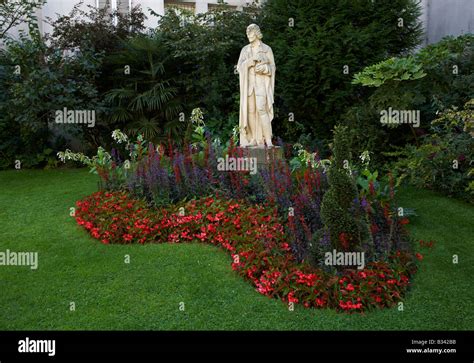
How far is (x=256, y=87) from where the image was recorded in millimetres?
8016

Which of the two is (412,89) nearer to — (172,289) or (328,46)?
(328,46)

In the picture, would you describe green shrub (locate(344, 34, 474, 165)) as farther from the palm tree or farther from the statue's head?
the palm tree

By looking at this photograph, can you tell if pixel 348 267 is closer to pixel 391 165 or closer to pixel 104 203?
pixel 104 203

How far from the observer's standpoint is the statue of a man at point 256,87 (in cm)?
790

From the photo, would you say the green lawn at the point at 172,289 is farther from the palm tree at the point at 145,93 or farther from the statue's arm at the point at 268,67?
the palm tree at the point at 145,93

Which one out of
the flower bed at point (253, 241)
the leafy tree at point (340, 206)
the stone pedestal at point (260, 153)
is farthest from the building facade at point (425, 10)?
the leafy tree at point (340, 206)

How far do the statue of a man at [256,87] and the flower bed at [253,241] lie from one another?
5.64 ft

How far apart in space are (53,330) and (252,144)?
15.3ft

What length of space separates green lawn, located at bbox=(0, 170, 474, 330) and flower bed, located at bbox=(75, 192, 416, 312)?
5.8 inches

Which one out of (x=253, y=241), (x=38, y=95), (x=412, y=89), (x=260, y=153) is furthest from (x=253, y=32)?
A: (x=38, y=95)

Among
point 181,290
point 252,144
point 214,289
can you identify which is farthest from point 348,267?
point 252,144

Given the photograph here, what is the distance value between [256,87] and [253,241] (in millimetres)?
3107

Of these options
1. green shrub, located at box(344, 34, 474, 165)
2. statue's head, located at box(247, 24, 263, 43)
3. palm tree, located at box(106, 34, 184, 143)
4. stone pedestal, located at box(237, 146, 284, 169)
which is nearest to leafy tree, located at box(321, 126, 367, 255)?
stone pedestal, located at box(237, 146, 284, 169)

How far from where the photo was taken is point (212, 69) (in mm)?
11969
